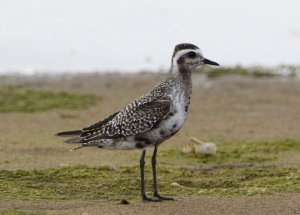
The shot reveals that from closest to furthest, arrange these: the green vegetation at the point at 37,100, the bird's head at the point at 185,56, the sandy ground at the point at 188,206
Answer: the sandy ground at the point at 188,206
the bird's head at the point at 185,56
the green vegetation at the point at 37,100

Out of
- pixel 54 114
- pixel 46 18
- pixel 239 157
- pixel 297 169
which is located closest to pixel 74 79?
pixel 54 114

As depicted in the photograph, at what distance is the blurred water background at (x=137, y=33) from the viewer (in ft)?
61.4

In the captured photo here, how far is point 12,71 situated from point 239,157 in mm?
6967

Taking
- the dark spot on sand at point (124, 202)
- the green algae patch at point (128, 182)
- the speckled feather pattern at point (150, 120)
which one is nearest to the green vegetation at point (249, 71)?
the green algae patch at point (128, 182)

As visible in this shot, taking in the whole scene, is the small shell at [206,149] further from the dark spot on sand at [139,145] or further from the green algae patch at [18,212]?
the green algae patch at [18,212]

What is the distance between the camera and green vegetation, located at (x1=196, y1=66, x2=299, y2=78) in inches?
699

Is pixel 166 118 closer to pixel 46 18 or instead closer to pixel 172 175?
pixel 172 175

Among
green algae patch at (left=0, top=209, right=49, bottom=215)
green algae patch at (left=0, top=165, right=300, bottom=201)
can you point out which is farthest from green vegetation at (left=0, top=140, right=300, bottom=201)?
green algae patch at (left=0, top=209, right=49, bottom=215)

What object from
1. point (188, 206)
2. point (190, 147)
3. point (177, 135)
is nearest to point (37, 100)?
point (177, 135)

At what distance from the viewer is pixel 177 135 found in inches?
527

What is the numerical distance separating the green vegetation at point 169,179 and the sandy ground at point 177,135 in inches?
15.0

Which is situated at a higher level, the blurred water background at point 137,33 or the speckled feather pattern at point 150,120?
the blurred water background at point 137,33

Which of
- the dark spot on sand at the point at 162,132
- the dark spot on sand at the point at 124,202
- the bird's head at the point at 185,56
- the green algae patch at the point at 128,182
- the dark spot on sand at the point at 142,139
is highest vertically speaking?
the bird's head at the point at 185,56

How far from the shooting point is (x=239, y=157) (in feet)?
38.7
